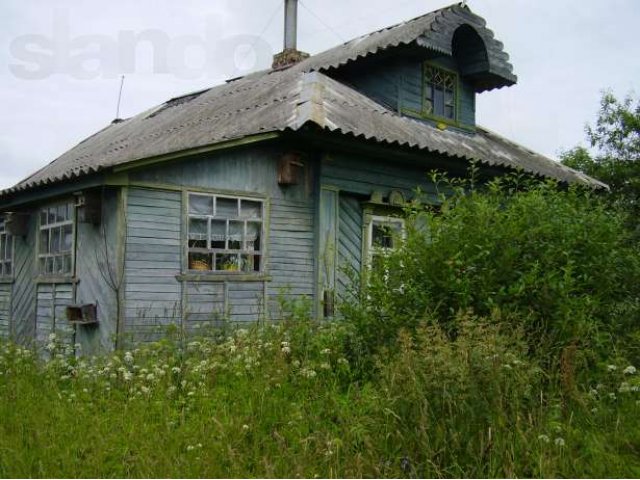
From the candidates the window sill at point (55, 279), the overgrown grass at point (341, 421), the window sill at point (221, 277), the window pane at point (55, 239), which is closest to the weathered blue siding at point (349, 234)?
the window sill at point (221, 277)

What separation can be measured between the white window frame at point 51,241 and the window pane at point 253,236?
2217 mm

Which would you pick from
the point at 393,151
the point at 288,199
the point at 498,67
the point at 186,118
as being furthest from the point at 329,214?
the point at 498,67

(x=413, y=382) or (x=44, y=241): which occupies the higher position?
(x=44, y=241)

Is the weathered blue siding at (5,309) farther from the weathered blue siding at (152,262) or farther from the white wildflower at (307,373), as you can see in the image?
the white wildflower at (307,373)

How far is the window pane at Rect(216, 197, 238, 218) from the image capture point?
8453mm

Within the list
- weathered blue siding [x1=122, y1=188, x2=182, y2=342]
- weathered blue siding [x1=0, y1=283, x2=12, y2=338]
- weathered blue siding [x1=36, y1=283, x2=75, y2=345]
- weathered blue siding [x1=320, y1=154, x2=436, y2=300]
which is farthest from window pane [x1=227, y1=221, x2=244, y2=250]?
weathered blue siding [x1=0, y1=283, x2=12, y2=338]

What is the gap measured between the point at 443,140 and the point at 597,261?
6.15 m

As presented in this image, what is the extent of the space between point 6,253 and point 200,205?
4.83 m

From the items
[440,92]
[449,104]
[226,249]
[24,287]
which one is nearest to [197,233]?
[226,249]

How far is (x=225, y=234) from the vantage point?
8477 mm

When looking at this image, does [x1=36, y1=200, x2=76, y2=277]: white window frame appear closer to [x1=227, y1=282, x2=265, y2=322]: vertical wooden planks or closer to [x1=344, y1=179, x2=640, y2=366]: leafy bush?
[x1=227, y1=282, x2=265, y2=322]: vertical wooden planks

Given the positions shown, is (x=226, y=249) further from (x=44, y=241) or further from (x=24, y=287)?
(x=24, y=287)

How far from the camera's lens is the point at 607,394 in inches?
171

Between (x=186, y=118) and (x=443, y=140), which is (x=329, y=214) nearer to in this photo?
(x=443, y=140)
